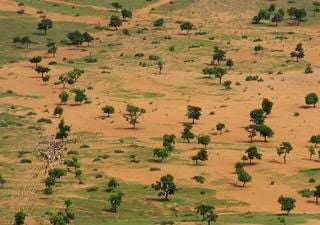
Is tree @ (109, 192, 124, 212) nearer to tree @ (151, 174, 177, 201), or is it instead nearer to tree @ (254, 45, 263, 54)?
tree @ (151, 174, 177, 201)

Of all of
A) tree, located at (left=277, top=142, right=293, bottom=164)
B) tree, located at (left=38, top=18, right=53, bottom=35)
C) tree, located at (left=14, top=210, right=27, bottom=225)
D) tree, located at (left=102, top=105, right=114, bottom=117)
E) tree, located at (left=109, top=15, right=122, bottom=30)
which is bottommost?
tree, located at (left=14, top=210, right=27, bottom=225)

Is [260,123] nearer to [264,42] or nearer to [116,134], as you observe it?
[116,134]

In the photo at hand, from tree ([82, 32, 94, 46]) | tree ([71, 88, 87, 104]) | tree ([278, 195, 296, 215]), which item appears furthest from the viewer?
tree ([82, 32, 94, 46])

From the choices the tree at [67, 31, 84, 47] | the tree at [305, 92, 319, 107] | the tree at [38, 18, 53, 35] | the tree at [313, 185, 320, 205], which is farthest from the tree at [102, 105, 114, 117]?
the tree at [38, 18, 53, 35]

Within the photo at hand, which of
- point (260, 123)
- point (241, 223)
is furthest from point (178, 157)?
point (241, 223)

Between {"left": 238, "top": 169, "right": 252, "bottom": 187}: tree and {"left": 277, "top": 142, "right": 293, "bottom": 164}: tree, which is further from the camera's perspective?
{"left": 277, "top": 142, "right": 293, "bottom": 164}: tree
